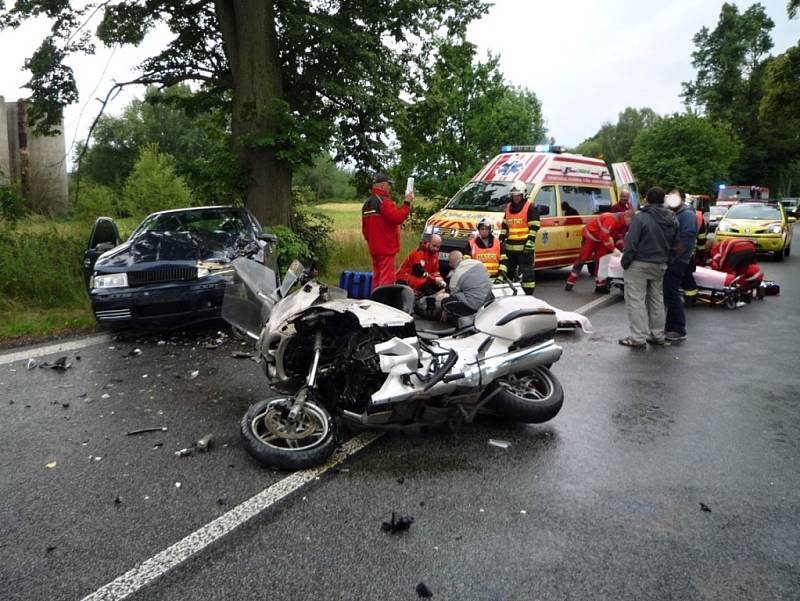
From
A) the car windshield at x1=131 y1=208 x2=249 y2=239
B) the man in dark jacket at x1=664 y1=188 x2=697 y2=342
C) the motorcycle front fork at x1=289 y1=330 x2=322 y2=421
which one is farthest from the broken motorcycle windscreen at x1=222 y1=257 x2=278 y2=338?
the man in dark jacket at x1=664 y1=188 x2=697 y2=342

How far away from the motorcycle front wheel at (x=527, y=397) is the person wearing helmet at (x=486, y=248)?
4.32m

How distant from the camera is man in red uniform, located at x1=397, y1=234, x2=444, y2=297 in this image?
8469 mm

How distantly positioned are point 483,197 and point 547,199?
135 cm

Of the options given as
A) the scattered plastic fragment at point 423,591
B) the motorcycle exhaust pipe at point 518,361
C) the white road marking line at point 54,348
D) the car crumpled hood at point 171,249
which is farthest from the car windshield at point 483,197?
the scattered plastic fragment at point 423,591

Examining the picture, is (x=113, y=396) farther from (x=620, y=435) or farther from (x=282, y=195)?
(x=282, y=195)

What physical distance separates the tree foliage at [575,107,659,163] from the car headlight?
4172 inches

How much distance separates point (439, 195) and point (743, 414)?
15.3 m

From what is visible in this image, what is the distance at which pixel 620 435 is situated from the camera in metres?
4.47

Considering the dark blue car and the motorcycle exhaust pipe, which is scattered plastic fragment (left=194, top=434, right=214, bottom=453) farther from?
the dark blue car

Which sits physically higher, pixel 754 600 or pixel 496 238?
pixel 496 238

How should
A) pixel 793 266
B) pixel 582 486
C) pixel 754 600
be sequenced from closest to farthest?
pixel 754 600 → pixel 582 486 → pixel 793 266

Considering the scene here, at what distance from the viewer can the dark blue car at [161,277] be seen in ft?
21.9

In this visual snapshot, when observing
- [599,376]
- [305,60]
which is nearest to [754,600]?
[599,376]

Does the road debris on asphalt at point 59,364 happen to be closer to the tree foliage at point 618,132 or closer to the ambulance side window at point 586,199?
the ambulance side window at point 586,199
